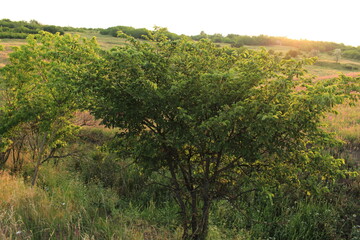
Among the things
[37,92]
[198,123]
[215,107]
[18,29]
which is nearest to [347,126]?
[215,107]

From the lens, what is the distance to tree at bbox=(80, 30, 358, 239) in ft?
12.1

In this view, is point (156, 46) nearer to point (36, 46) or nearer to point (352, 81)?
point (352, 81)

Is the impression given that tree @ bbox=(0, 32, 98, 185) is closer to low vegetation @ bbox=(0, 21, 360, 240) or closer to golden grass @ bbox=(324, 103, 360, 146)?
low vegetation @ bbox=(0, 21, 360, 240)

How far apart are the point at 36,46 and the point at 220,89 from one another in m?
5.80

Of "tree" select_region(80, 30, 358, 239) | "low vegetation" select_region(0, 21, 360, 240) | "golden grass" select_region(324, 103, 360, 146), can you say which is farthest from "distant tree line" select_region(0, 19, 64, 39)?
"tree" select_region(80, 30, 358, 239)

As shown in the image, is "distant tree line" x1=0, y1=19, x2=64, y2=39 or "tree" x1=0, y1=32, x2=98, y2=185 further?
"distant tree line" x1=0, y1=19, x2=64, y2=39

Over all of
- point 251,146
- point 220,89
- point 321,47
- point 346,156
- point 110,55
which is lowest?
point 346,156

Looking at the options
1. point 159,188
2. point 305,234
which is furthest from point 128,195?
point 305,234

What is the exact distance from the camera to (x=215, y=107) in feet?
14.2

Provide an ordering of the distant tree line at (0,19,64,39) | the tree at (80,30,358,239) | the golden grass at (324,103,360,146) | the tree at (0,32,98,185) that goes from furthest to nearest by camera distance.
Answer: the distant tree line at (0,19,64,39) < the golden grass at (324,103,360,146) < the tree at (0,32,98,185) < the tree at (80,30,358,239)

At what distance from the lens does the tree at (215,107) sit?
3.70m

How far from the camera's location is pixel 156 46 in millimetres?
4715

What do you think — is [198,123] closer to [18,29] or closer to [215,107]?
[215,107]

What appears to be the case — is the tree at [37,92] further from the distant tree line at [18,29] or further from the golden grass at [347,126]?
the distant tree line at [18,29]
